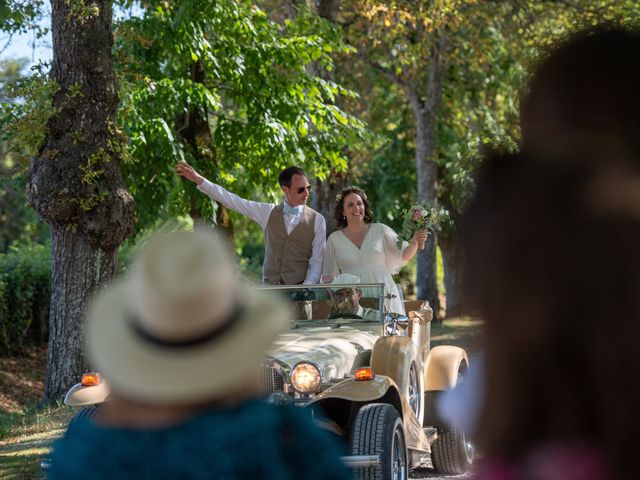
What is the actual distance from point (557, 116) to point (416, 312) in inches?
305

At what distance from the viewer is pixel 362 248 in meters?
9.33

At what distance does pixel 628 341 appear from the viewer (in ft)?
4.86

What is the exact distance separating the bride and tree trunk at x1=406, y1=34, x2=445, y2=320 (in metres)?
17.2

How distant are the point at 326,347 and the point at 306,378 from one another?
53cm

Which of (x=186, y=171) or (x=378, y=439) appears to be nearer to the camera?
(x=378, y=439)

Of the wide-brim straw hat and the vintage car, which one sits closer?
the wide-brim straw hat

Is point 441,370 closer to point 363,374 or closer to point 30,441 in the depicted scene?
point 363,374

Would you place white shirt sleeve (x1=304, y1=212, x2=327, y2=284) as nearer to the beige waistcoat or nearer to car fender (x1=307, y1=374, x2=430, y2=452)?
the beige waistcoat

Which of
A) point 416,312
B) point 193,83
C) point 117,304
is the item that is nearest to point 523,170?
point 117,304

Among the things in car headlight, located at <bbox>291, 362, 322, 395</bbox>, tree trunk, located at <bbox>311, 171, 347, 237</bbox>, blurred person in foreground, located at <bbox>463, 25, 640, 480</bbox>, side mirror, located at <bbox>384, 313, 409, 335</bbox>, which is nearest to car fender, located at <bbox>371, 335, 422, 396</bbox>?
side mirror, located at <bbox>384, 313, 409, 335</bbox>

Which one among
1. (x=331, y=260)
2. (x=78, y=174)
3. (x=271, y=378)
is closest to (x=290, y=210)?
(x=331, y=260)

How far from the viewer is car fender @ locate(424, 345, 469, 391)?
8.93 metres

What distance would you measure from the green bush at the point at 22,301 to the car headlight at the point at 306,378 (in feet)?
43.8

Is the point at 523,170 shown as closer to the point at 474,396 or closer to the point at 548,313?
the point at 548,313
